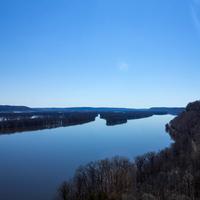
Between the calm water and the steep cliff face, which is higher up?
the steep cliff face

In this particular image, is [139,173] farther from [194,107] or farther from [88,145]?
[194,107]

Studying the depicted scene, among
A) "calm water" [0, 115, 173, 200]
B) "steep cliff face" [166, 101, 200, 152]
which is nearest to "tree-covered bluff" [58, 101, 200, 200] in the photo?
"calm water" [0, 115, 173, 200]

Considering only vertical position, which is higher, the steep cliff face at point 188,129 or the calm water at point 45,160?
the steep cliff face at point 188,129

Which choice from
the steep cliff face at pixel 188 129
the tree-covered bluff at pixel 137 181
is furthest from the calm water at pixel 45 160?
the steep cliff face at pixel 188 129

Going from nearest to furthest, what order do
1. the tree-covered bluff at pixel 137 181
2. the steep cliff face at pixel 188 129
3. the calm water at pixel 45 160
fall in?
the tree-covered bluff at pixel 137 181
the calm water at pixel 45 160
the steep cliff face at pixel 188 129

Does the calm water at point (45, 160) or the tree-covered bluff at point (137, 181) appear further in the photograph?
the calm water at point (45, 160)

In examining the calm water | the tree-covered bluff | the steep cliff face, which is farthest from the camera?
the steep cliff face

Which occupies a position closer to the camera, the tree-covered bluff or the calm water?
the tree-covered bluff

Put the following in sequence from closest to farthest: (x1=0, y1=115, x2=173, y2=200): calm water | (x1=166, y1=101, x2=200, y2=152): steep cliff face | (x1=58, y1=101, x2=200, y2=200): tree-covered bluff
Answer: (x1=58, y1=101, x2=200, y2=200): tree-covered bluff < (x1=0, y1=115, x2=173, y2=200): calm water < (x1=166, y1=101, x2=200, y2=152): steep cliff face

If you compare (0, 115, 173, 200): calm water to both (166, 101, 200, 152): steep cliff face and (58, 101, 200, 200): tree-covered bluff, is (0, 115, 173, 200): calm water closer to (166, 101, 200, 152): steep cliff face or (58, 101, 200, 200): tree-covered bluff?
(58, 101, 200, 200): tree-covered bluff

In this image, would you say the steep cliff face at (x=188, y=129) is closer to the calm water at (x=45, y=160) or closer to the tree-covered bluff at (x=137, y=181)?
the calm water at (x=45, y=160)

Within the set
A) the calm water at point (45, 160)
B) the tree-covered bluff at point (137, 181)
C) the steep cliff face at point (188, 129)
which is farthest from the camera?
the steep cliff face at point (188, 129)
